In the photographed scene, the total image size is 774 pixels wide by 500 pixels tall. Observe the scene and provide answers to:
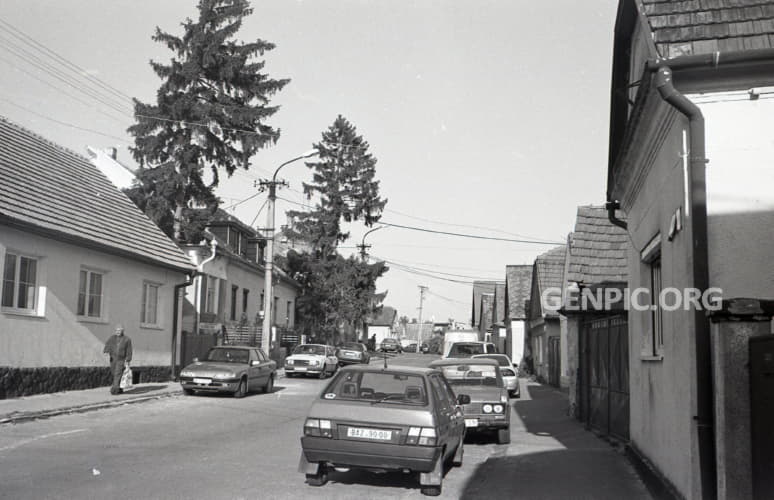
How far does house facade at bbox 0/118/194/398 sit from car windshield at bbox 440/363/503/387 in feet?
31.5

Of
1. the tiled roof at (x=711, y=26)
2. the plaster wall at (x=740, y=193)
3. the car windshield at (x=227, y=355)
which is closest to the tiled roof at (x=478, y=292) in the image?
the car windshield at (x=227, y=355)

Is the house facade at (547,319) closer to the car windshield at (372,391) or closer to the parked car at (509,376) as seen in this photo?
the parked car at (509,376)

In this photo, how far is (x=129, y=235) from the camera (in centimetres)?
2266

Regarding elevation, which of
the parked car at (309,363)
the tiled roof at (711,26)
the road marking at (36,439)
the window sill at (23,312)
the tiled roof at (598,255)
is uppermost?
the tiled roof at (711,26)

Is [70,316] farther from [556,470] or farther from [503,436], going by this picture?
[556,470]

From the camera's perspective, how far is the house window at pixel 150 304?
23.4 m

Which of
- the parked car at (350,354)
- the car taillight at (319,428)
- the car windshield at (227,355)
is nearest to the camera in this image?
the car taillight at (319,428)

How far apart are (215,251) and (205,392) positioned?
12348mm

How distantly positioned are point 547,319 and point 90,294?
20.7 meters

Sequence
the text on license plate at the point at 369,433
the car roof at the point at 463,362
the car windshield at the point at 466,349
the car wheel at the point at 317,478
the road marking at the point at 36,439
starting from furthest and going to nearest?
the car windshield at the point at 466,349
the car roof at the point at 463,362
the road marking at the point at 36,439
the car wheel at the point at 317,478
the text on license plate at the point at 369,433

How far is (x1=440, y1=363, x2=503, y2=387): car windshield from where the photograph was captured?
14023mm

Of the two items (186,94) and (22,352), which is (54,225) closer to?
(22,352)

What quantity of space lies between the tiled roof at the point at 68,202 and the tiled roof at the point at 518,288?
2744 cm

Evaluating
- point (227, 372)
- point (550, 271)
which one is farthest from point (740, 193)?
point (550, 271)
